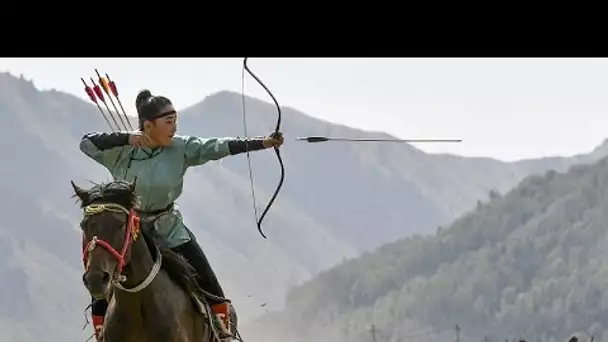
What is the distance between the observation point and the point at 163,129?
10.1 meters

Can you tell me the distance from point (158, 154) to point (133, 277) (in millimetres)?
1189

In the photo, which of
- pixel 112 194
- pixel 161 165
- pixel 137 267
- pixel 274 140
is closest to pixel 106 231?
pixel 112 194

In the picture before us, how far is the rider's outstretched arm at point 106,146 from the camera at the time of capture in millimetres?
10117

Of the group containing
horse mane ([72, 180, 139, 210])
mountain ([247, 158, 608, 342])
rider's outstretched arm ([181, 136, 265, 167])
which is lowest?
mountain ([247, 158, 608, 342])

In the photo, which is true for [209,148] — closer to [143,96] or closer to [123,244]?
[143,96]

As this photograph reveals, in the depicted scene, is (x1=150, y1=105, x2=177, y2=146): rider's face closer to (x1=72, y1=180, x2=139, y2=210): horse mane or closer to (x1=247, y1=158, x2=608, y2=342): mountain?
(x1=72, y1=180, x2=139, y2=210): horse mane

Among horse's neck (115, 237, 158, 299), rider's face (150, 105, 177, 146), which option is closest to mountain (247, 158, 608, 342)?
rider's face (150, 105, 177, 146)

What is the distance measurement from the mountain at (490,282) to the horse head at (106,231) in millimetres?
134563

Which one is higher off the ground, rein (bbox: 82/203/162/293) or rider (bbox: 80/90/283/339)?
rider (bbox: 80/90/283/339)

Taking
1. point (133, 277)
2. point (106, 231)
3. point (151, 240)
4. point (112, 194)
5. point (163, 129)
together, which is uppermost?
point (163, 129)

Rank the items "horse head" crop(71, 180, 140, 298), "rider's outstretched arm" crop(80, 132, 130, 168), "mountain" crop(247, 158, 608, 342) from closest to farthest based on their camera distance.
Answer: "horse head" crop(71, 180, 140, 298) < "rider's outstretched arm" crop(80, 132, 130, 168) < "mountain" crop(247, 158, 608, 342)

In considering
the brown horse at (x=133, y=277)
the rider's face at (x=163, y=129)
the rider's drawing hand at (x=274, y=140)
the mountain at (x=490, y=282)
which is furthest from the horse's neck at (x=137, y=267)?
the mountain at (x=490, y=282)

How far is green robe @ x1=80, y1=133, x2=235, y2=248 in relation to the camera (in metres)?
10.1
